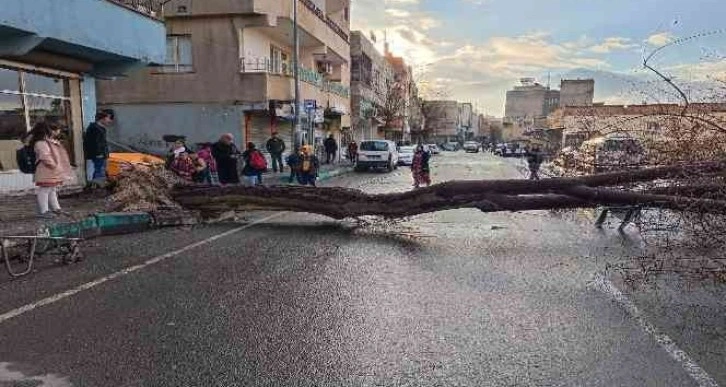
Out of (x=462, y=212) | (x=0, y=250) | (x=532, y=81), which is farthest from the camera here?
(x=532, y=81)

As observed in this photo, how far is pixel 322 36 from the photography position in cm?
2969

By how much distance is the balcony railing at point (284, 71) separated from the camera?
2309 cm

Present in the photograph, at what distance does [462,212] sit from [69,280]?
806 cm

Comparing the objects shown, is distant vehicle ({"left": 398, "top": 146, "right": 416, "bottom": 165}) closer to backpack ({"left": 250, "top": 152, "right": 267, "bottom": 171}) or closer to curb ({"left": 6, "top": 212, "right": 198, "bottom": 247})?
backpack ({"left": 250, "top": 152, "right": 267, "bottom": 171})

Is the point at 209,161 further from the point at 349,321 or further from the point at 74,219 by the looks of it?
the point at 349,321

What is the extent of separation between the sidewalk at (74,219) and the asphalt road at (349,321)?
1.03 metres

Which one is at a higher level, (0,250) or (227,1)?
(227,1)

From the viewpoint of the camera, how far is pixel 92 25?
12.0m

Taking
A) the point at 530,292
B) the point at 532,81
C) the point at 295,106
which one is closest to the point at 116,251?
the point at 530,292

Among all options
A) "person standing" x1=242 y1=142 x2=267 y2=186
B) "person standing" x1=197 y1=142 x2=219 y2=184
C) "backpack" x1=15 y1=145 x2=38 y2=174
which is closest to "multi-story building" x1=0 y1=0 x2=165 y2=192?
"backpack" x1=15 y1=145 x2=38 y2=174

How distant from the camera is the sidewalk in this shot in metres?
8.06

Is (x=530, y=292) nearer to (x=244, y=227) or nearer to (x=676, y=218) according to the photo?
(x=676, y=218)

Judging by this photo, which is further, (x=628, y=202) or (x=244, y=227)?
(x=244, y=227)

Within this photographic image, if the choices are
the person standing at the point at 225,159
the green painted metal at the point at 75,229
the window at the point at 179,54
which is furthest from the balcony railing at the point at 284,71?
the green painted metal at the point at 75,229
